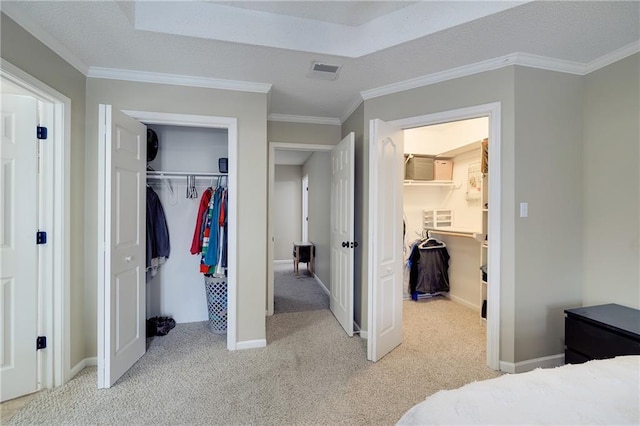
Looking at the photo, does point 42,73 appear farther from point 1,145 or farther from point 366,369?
point 366,369

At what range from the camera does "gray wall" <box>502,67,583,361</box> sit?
2.19 metres

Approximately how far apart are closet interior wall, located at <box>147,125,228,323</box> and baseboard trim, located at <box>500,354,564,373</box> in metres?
2.91

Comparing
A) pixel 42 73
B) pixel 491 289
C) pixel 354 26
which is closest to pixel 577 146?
pixel 491 289

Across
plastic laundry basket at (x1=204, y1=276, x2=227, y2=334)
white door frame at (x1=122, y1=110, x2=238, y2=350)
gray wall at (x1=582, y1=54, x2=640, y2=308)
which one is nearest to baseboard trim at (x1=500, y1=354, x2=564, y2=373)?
gray wall at (x1=582, y1=54, x2=640, y2=308)

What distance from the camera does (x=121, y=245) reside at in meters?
2.15

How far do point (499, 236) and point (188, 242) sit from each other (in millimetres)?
2987

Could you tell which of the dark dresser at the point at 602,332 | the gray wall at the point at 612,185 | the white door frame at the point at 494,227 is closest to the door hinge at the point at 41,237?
the white door frame at the point at 494,227

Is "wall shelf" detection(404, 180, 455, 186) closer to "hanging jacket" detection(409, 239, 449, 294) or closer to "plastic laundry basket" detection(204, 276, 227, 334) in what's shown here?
"hanging jacket" detection(409, 239, 449, 294)

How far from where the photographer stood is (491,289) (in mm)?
2252

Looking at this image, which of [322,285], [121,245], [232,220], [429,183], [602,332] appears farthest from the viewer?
[322,285]

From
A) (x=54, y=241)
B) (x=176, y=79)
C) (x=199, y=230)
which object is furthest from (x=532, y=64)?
(x=54, y=241)

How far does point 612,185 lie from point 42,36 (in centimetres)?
405

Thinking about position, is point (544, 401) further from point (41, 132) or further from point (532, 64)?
point (41, 132)

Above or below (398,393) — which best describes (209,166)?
above
